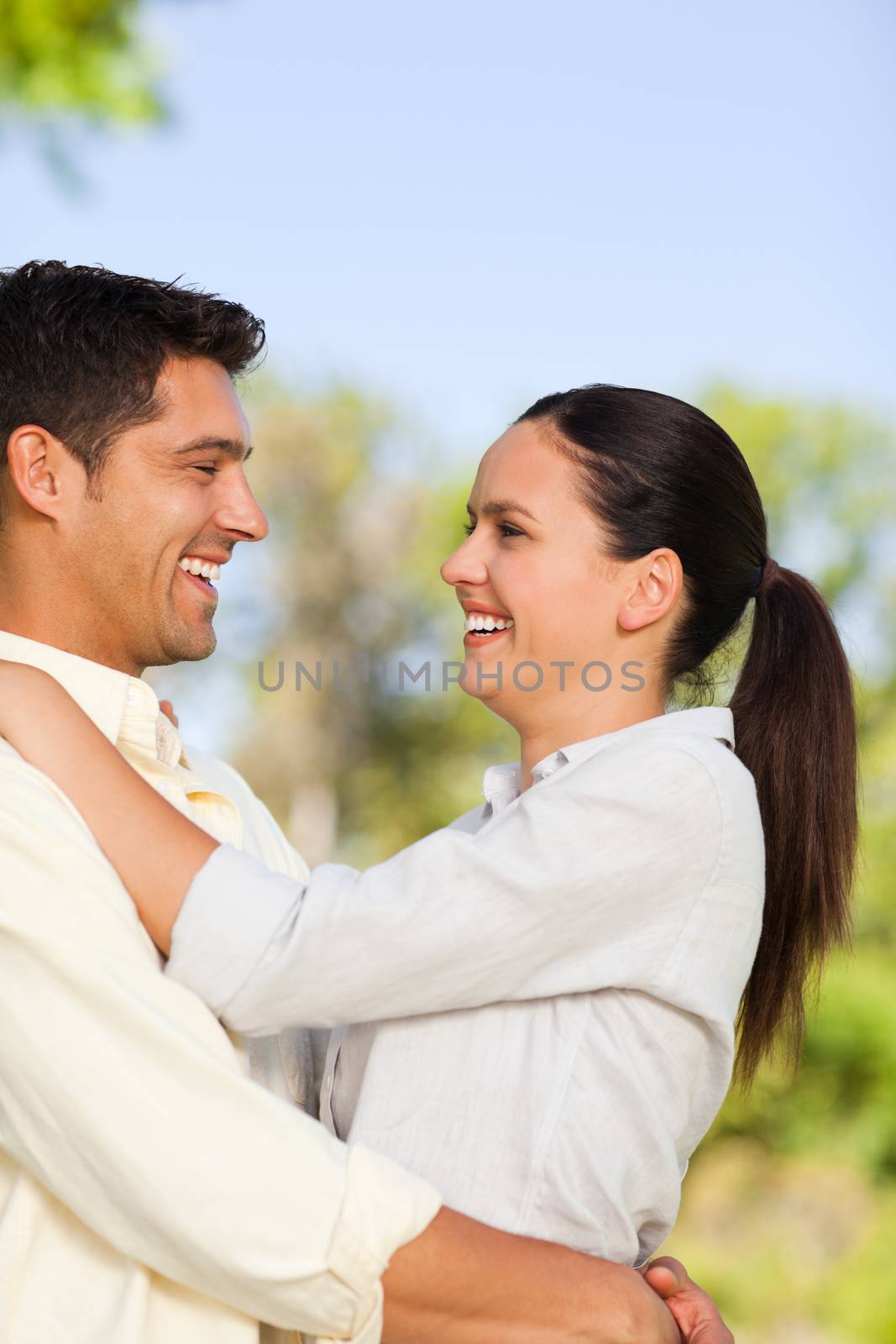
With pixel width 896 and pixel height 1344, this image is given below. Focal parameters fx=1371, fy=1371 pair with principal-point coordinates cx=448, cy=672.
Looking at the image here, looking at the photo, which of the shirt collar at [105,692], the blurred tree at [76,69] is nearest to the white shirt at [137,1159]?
the shirt collar at [105,692]

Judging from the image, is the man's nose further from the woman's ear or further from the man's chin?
the woman's ear

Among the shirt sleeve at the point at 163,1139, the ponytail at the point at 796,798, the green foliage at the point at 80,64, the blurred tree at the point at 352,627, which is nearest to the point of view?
the shirt sleeve at the point at 163,1139

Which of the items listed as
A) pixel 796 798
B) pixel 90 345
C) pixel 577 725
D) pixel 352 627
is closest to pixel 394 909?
pixel 577 725

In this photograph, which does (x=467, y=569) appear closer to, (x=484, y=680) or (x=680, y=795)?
(x=484, y=680)

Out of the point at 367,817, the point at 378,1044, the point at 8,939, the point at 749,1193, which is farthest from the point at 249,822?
the point at 367,817

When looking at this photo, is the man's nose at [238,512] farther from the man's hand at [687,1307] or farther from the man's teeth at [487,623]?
the man's hand at [687,1307]

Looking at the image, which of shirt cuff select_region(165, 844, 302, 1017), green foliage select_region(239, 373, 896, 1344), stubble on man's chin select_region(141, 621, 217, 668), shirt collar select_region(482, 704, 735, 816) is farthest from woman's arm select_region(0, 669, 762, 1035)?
green foliage select_region(239, 373, 896, 1344)

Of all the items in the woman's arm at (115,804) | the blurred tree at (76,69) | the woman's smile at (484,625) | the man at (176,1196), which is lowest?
Result: the man at (176,1196)

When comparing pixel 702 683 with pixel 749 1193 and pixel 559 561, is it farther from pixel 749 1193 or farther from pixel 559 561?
pixel 749 1193

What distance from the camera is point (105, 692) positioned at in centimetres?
171

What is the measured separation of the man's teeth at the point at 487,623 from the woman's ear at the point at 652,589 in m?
0.15

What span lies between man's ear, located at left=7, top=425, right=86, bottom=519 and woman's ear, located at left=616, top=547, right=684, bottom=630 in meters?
0.76

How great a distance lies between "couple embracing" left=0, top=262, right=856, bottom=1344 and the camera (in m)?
1.27

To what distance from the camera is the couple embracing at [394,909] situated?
1270mm
